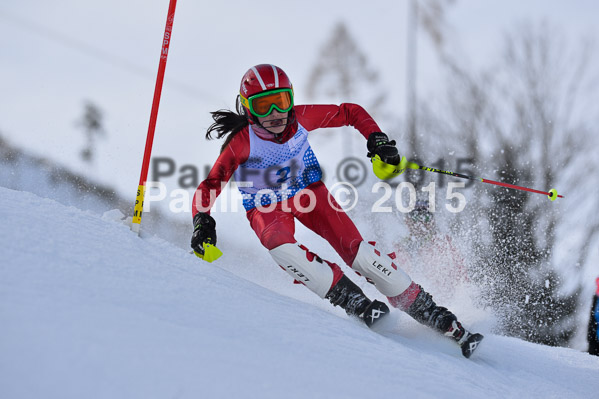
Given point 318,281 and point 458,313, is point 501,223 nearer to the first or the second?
point 458,313

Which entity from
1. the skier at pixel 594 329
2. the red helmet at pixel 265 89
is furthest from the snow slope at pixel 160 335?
the skier at pixel 594 329

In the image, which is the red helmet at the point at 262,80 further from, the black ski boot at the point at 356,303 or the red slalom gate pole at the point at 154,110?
the black ski boot at the point at 356,303

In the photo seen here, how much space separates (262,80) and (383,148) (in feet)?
2.78

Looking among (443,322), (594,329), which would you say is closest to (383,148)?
(443,322)

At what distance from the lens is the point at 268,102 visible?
3.22m

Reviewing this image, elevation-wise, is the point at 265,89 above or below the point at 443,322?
above

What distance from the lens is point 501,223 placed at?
1170 centimetres

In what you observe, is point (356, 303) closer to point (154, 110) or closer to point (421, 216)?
point (154, 110)

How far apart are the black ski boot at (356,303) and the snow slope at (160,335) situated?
470mm

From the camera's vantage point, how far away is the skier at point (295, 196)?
9.80ft

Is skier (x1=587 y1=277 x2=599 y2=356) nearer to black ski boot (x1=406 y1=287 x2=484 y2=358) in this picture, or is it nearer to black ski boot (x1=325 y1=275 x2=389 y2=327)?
black ski boot (x1=406 y1=287 x2=484 y2=358)

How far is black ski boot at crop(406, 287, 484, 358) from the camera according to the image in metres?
2.93

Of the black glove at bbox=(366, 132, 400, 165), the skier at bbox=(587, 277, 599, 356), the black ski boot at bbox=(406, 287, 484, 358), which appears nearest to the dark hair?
the black glove at bbox=(366, 132, 400, 165)

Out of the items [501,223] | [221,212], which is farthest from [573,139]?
[221,212]
